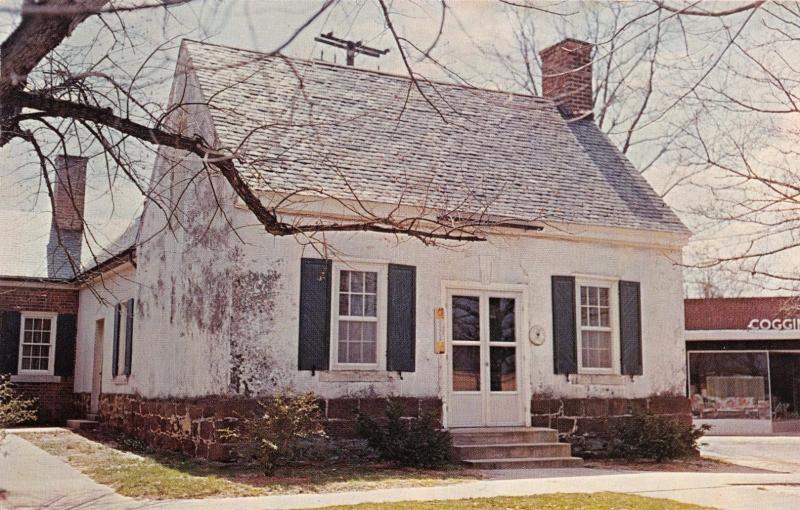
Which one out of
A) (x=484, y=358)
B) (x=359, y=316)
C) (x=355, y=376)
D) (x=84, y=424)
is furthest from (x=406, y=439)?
(x=84, y=424)

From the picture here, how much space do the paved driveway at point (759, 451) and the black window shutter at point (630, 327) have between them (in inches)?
76.2

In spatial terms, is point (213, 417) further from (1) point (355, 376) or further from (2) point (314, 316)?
(1) point (355, 376)

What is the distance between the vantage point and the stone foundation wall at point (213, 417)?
12.7 metres

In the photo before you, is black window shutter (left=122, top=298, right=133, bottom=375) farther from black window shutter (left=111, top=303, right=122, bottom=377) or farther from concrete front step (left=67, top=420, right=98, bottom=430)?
concrete front step (left=67, top=420, right=98, bottom=430)

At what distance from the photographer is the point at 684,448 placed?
15016 millimetres

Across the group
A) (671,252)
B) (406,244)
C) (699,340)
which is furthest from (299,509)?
(699,340)

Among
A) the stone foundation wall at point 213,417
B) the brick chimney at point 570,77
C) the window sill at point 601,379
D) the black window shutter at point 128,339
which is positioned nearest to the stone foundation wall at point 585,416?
the window sill at point 601,379

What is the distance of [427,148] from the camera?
16.1 meters

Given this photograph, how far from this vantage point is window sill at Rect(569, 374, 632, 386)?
603 inches

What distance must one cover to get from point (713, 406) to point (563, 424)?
11.8m

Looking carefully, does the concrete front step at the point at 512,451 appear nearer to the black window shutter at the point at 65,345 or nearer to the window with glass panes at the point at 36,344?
the black window shutter at the point at 65,345

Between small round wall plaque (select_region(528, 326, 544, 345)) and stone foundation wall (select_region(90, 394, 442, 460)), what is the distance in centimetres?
200

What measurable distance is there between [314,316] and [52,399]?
12632mm

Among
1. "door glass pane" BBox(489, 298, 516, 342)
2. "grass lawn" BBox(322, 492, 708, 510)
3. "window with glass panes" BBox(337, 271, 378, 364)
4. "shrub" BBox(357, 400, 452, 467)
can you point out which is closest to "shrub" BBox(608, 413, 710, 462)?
"door glass pane" BBox(489, 298, 516, 342)
